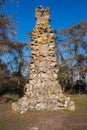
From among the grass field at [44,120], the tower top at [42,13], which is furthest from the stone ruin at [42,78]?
the grass field at [44,120]

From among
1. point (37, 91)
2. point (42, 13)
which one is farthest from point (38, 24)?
point (37, 91)

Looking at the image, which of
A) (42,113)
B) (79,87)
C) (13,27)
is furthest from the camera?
(79,87)

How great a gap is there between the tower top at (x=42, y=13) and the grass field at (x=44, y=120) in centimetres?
719

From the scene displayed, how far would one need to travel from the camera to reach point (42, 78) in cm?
1806

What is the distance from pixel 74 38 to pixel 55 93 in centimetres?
2368

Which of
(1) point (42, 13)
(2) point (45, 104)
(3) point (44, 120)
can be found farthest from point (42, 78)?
(1) point (42, 13)

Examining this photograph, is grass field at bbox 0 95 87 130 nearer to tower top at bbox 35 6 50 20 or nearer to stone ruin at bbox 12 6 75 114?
stone ruin at bbox 12 6 75 114

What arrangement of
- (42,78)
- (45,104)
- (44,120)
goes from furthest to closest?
(42,78)
(45,104)
(44,120)

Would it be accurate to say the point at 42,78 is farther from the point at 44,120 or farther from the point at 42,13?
the point at 42,13

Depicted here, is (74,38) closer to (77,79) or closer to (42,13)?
(77,79)

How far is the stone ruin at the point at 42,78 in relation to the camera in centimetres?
1741

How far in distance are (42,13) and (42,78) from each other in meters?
5.01

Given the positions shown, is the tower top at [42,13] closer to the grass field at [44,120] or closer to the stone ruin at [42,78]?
the stone ruin at [42,78]

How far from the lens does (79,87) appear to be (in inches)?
1650
